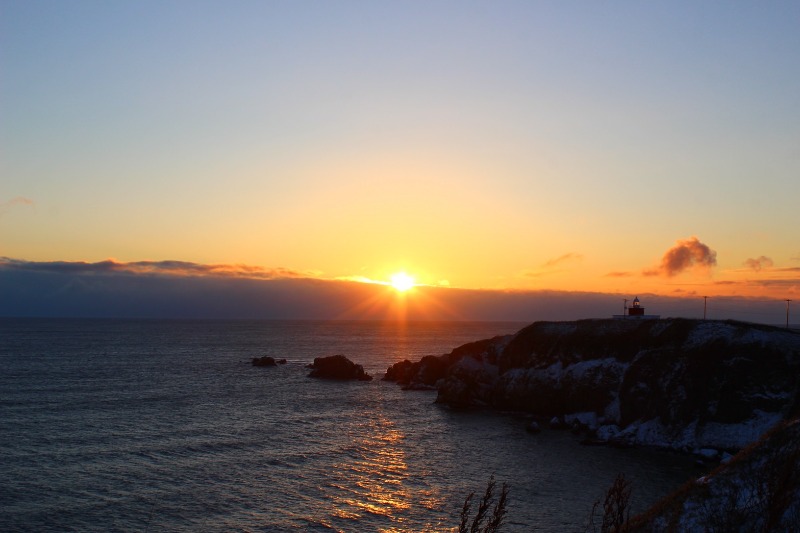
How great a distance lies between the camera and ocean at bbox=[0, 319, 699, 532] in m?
36.2

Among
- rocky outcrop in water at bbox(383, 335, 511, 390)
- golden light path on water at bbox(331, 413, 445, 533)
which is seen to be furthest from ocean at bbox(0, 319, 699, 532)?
rocky outcrop in water at bbox(383, 335, 511, 390)

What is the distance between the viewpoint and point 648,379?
63844 millimetres

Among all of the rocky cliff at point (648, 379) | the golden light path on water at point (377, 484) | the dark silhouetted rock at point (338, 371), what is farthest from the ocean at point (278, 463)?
the dark silhouetted rock at point (338, 371)

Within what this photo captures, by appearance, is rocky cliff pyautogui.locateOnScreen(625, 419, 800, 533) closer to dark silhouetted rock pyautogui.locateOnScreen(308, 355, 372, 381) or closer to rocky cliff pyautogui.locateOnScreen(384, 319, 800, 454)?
rocky cliff pyautogui.locateOnScreen(384, 319, 800, 454)

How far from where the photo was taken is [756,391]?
5747 cm

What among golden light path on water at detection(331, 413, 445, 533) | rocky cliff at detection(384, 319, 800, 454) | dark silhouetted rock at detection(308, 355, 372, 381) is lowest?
dark silhouetted rock at detection(308, 355, 372, 381)

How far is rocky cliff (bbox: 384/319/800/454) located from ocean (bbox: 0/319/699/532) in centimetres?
381

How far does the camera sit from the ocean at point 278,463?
36156 mm

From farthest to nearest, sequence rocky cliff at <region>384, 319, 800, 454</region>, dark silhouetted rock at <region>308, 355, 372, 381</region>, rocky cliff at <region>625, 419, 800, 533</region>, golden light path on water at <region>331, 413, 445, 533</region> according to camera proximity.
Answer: dark silhouetted rock at <region>308, 355, 372, 381</region>
rocky cliff at <region>384, 319, 800, 454</region>
golden light path on water at <region>331, 413, 445, 533</region>
rocky cliff at <region>625, 419, 800, 533</region>

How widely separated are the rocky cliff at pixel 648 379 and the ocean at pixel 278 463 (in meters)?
3.81

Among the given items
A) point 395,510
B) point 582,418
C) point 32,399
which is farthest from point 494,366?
point 32,399

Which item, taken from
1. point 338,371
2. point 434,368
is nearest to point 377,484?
point 434,368

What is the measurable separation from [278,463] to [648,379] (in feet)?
127

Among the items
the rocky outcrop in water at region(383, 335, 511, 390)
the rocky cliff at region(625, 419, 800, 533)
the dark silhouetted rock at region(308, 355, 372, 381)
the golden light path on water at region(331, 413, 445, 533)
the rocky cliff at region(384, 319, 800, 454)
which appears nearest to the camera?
the rocky cliff at region(625, 419, 800, 533)
